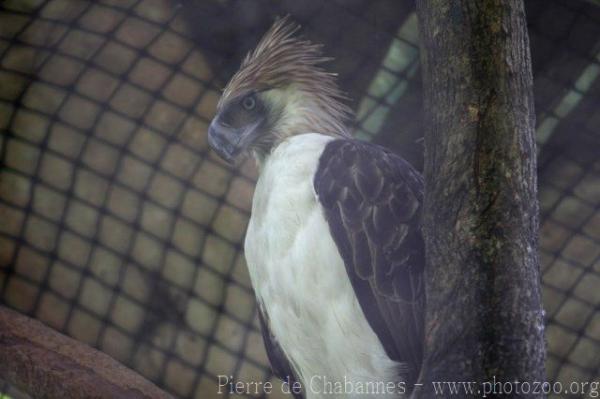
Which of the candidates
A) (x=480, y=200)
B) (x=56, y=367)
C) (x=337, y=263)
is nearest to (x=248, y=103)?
(x=337, y=263)

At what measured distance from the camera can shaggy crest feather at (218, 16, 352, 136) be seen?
2285mm

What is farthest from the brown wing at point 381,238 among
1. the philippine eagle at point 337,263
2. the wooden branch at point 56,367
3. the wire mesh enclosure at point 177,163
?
the wooden branch at point 56,367

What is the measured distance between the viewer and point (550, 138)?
7.97 feet

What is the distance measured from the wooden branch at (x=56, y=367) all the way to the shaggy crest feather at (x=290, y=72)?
2.56ft

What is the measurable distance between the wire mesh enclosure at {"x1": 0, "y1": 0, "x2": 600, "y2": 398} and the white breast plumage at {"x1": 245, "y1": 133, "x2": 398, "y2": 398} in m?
0.43

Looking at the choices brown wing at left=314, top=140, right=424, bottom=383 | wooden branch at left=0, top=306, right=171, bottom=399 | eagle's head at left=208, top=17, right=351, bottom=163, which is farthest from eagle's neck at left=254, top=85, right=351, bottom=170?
wooden branch at left=0, top=306, right=171, bottom=399

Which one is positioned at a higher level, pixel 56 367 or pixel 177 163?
pixel 177 163

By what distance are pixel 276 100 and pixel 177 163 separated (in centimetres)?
37

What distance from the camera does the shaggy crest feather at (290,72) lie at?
2285 millimetres

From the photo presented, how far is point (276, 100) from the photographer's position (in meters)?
2.30

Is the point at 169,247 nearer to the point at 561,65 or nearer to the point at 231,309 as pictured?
the point at 231,309

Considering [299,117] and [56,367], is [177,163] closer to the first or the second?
[299,117]

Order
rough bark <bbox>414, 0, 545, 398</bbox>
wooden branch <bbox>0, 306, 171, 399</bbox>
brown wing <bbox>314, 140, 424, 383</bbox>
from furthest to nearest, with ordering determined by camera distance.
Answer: wooden branch <bbox>0, 306, 171, 399</bbox>
brown wing <bbox>314, 140, 424, 383</bbox>
rough bark <bbox>414, 0, 545, 398</bbox>

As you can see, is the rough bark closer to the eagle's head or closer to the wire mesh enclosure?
the eagle's head
